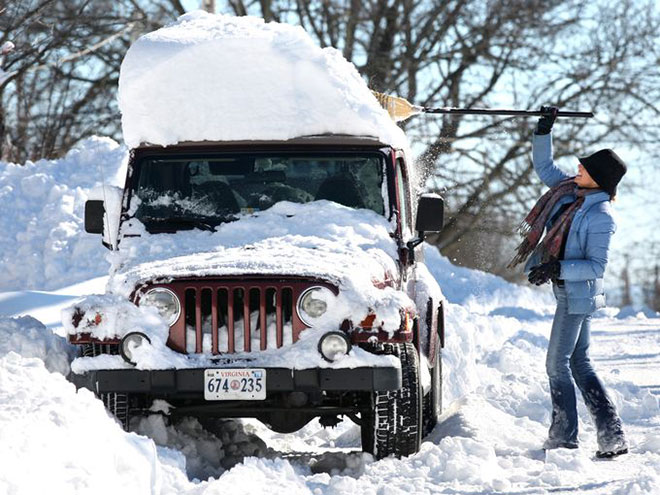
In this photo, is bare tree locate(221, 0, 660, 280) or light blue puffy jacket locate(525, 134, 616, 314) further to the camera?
bare tree locate(221, 0, 660, 280)

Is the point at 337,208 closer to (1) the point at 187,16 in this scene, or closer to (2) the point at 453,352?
(1) the point at 187,16

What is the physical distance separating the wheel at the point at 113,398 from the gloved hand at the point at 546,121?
313 cm

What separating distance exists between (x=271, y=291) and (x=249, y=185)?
1.30m

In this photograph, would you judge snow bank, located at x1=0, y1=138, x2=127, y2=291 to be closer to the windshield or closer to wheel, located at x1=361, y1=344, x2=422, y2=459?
the windshield

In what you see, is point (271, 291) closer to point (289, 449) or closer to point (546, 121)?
point (289, 449)

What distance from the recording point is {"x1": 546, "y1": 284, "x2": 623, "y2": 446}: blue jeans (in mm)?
7482

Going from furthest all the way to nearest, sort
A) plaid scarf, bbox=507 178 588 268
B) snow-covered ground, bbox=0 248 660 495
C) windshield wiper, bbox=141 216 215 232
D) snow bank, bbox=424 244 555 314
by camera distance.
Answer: snow bank, bbox=424 244 555 314, windshield wiper, bbox=141 216 215 232, plaid scarf, bbox=507 178 588 268, snow-covered ground, bbox=0 248 660 495

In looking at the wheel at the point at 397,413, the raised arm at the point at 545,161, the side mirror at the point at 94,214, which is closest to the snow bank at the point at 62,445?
the wheel at the point at 397,413

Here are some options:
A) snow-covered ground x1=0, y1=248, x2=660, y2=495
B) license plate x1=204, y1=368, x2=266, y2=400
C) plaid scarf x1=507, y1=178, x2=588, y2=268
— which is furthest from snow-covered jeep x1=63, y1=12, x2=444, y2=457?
plaid scarf x1=507, y1=178, x2=588, y2=268

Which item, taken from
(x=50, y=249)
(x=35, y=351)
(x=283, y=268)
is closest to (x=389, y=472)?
(x=283, y=268)

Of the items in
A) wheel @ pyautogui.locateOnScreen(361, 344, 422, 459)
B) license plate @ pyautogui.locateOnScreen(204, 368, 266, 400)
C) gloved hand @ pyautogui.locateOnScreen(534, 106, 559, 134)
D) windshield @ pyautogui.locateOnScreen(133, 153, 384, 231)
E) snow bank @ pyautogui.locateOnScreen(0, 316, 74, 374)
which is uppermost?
gloved hand @ pyautogui.locateOnScreen(534, 106, 559, 134)

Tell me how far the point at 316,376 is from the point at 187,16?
348 cm

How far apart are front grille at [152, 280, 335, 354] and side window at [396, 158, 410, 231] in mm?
1474

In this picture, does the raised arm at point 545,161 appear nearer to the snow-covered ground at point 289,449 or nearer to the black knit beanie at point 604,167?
the black knit beanie at point 604,167
